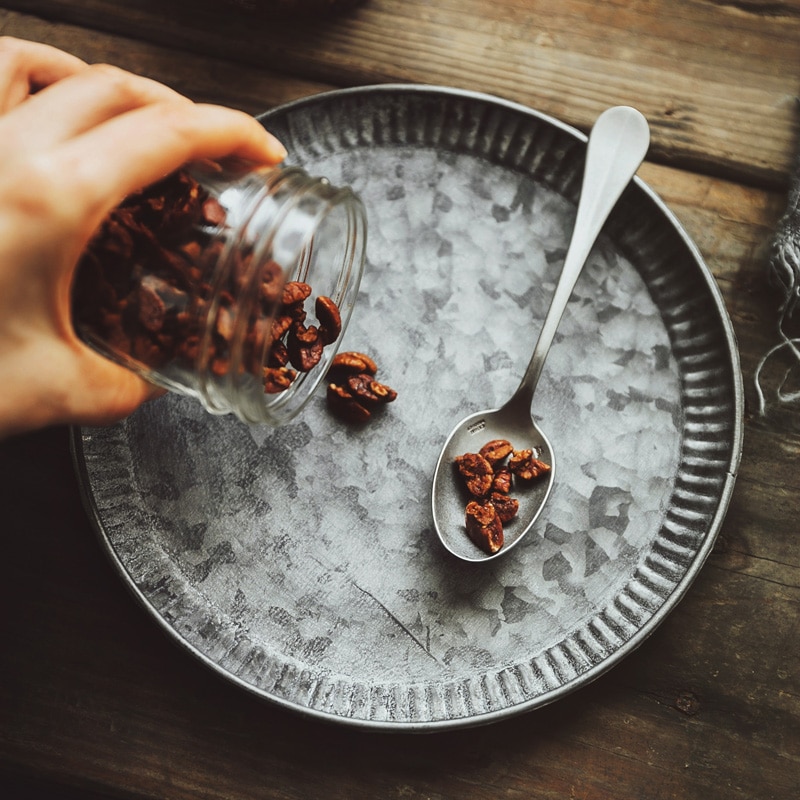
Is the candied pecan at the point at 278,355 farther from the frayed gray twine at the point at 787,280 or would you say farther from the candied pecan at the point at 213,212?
the frayed gray twine at the point at 787,280

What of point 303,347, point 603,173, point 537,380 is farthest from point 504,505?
point 603,173

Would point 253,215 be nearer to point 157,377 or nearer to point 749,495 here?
point 157,377

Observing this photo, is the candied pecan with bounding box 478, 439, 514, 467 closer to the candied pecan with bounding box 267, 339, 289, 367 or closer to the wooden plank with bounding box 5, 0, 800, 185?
the candied pecan with bounding box 267, 339, 289, 367

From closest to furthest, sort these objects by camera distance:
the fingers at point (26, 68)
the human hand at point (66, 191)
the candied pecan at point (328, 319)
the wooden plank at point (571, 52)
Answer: the human hand at point (66, 191) < the fingers at point (26, 68) < the candied pecan at point (328, 319) < the wooden plank at point (571, 52)

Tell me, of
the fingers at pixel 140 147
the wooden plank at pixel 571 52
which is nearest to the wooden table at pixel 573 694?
the wooden plank at pixel 571 52

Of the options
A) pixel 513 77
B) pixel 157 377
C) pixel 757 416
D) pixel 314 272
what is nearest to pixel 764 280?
pixel 757 416
